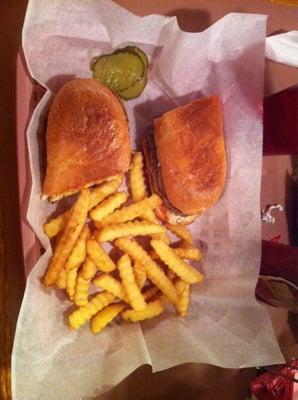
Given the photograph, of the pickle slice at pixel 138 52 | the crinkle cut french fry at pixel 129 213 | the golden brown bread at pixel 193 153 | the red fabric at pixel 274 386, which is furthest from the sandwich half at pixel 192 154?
Answer: the red fabric at pixel 274 386

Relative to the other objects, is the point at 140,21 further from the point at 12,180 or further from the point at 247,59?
the point at 12,180

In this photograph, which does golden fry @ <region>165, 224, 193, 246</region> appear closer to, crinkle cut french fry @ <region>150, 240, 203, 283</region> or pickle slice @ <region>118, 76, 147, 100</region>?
crinkle cut french fry @ <region>150, 240, 203, 283</region>

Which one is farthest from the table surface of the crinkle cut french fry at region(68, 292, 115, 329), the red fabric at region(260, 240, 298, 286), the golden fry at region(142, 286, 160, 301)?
the red fabric at region(260, 240, 298, 286)

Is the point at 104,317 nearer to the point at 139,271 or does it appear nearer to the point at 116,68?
the point at 139,271

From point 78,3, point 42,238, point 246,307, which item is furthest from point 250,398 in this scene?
point 78,3

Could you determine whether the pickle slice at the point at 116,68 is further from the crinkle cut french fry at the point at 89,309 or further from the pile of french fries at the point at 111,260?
the crinkle cut french fry at the point at 89,309

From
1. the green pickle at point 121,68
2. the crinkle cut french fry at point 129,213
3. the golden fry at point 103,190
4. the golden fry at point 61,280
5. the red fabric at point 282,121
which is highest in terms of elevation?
the green pickle at point 121,68
